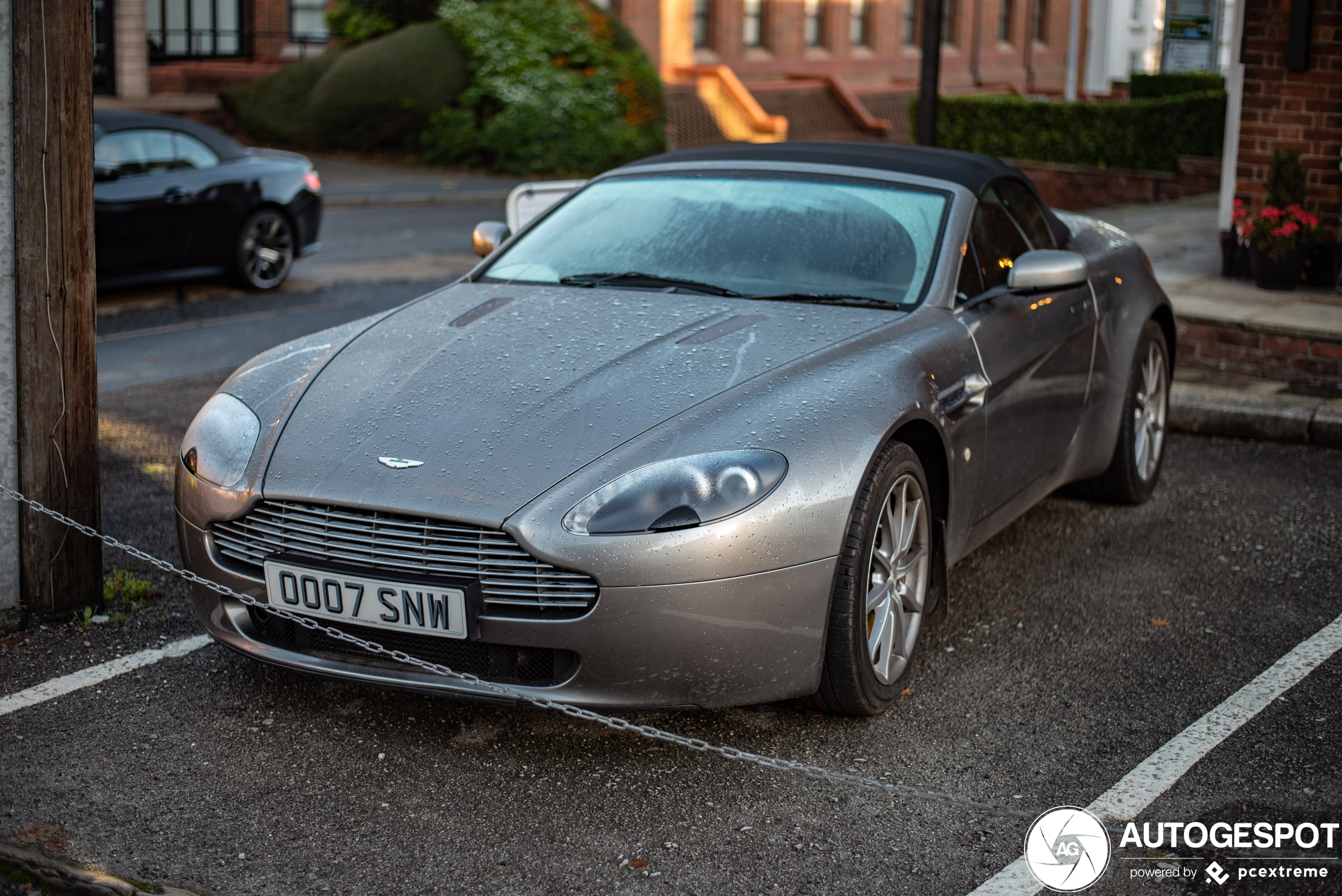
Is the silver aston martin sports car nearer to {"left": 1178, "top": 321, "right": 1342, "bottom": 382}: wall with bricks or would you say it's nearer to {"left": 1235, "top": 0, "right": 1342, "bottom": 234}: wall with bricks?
{"left": 1178, "top": 321, "right": 1342, "bottom": 382}: wall with bricks

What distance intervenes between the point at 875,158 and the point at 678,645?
7.83 feet

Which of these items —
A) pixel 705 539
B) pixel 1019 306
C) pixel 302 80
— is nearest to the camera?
pixel 705 539

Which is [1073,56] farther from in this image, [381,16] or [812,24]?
[381,16]

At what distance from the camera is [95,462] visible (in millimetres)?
4504

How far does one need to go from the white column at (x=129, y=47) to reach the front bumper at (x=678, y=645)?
2449 centimetres

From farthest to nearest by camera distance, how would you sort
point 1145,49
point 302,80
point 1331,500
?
point 1145,49
point 302,80
point 1331,500

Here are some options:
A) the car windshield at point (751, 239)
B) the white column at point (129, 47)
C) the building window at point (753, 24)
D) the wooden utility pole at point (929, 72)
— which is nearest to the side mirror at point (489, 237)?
the car windshield at point (751, 239)

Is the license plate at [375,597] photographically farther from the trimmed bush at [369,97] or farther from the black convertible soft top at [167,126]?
the trimmed bush at [369,97]

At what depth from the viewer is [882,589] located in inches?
154

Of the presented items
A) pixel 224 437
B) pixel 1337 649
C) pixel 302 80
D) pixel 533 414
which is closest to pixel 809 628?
pixel 533 414

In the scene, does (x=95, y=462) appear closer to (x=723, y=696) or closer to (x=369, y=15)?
(x=723, y=696)

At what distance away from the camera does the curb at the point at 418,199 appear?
1906cm

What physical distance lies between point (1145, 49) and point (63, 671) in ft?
165
